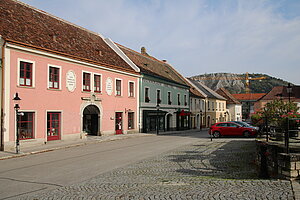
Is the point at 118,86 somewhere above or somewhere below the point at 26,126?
above

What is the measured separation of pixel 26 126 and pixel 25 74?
326cm

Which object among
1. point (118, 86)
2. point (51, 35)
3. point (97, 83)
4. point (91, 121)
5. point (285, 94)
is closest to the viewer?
point (51, 35)

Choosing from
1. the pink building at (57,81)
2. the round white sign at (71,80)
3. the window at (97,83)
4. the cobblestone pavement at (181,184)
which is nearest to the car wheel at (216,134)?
the pink building at (57,81)

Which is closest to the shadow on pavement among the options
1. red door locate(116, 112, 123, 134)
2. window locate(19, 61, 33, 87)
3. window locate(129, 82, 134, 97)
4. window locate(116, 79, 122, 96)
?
window locate(19, 61, 33, 87)

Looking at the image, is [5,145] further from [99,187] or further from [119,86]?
[119,86]

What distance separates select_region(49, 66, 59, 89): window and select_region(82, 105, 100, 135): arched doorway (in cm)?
500

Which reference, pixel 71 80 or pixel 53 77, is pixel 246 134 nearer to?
pixel 71 80

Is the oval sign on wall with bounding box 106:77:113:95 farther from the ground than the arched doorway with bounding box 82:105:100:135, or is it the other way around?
the oval sign on wall with bounding box 106:77:113:95

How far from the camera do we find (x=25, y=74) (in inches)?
711

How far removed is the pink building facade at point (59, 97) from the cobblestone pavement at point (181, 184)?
10.1m

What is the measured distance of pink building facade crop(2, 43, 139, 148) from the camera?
1708 cm

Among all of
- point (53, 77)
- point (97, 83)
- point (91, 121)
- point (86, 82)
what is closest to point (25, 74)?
point (53, 77)

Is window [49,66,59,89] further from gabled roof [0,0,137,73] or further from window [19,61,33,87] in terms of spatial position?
window [19,61,33,87]

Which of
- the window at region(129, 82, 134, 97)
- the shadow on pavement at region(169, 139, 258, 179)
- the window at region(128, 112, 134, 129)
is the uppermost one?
the window at region(129, 82, 134, 97)
